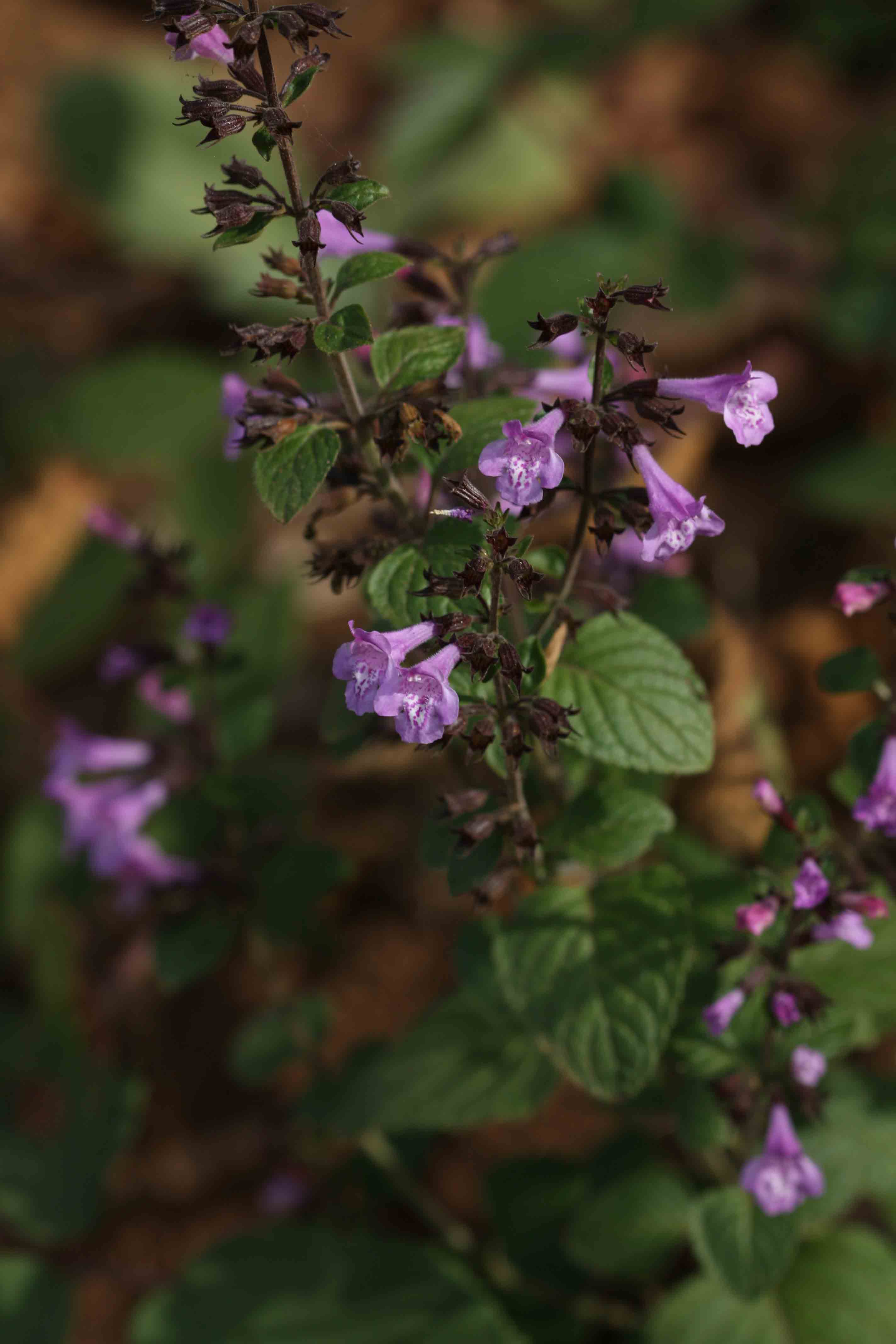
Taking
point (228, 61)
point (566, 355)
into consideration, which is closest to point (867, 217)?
point (566, 355)

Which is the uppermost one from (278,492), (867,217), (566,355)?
(278,492)

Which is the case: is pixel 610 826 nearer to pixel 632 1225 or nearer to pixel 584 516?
pixel 584 516

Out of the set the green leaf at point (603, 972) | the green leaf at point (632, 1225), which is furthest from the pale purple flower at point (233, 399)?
the green leaf at point (632, 1225)

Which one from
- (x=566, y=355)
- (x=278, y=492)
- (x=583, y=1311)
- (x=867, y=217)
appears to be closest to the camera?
(x=278, y=492)

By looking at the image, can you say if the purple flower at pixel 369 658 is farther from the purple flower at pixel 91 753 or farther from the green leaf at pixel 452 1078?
the purple flower at pixel 91 753

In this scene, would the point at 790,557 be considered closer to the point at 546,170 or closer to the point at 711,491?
the point at 711,491

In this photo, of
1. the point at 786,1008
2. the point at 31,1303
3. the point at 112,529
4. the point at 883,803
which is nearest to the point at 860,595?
the point at 883,803

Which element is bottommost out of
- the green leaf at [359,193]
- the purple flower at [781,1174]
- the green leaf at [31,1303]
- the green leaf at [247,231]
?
the green leaf at [31,1303]
